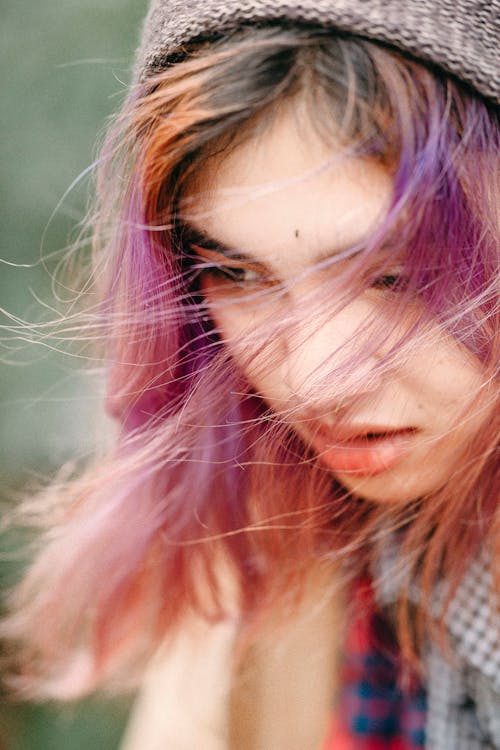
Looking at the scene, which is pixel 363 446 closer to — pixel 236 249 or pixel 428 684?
pixel 236 249

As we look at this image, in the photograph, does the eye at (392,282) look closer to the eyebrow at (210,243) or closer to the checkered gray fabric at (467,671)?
the eyebrow at (210,243)

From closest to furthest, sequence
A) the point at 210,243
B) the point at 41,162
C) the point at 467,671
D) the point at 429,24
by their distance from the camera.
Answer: the point at 429,24, the point at 210,243, the point at 467,671, the point at 41,162

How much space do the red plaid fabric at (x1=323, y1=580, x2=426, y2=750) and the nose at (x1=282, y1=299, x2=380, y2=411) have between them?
33 cm

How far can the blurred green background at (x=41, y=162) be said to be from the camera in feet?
3.28

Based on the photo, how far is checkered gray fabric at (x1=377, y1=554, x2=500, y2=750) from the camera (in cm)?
62

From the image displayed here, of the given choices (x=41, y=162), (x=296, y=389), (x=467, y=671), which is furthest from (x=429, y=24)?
(x=41, y=162)

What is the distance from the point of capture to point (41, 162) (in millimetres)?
1045

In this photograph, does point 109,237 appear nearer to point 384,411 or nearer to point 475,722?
point 384,411

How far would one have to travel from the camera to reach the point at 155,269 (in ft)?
1.84

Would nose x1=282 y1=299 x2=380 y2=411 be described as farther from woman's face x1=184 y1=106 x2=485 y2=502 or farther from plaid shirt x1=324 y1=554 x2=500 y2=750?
plaid shirt x1=324 y1=554 x2=500 y2=750

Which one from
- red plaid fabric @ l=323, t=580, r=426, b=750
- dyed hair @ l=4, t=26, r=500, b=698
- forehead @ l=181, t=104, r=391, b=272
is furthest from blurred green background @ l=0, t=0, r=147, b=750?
forehead @ l=181, t=104, r=391, b=272

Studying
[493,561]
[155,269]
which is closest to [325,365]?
[155,269]

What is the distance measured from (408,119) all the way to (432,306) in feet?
0.42

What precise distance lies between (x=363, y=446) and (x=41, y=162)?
75cm
